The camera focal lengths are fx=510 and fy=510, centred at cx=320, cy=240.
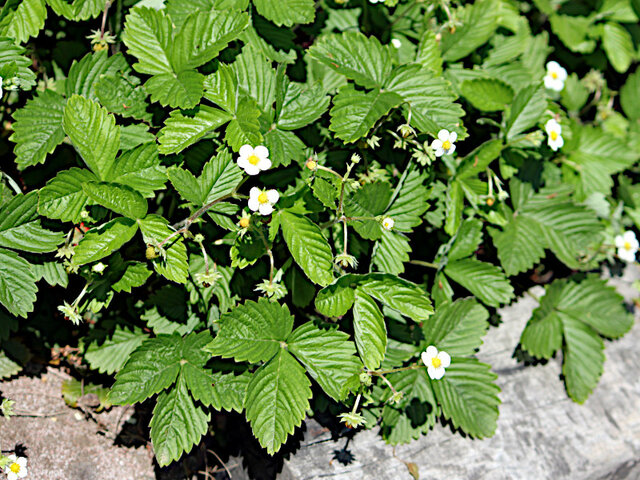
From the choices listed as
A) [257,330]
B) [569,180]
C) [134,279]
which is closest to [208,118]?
[134,279]

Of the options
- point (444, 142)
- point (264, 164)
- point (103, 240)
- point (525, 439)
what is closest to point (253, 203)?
point (264, 164)

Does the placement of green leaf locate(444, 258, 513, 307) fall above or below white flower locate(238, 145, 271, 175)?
below

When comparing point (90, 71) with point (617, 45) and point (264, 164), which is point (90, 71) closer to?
point (264, 164)

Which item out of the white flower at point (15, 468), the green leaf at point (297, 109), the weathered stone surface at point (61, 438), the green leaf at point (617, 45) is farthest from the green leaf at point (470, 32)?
the white flower at point (15, 468)

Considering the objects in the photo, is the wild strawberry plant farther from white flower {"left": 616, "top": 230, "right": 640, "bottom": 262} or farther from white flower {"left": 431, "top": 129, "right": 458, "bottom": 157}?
white flower {"left": 616, "top": 230, "right": 640, "bottom": 262}

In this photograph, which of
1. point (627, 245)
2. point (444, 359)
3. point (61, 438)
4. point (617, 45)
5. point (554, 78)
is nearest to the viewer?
point (444, 359)

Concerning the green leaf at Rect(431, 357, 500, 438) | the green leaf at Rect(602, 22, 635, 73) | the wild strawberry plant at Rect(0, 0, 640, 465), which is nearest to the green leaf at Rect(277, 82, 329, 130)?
the wild strawberry plant at Rect(0, 0, 640, 465)

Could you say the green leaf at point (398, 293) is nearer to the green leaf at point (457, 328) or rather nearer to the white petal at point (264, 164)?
the green leaf at point (457, 328)
